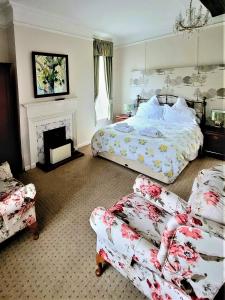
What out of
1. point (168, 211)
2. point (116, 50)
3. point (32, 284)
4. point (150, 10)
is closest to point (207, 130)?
point (150, 10)

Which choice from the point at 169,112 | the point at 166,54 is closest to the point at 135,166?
the point at 169,112

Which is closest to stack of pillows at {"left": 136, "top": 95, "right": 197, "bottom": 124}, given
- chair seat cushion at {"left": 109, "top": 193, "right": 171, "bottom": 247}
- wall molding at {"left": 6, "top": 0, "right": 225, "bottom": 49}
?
wall molding at {"left": 6, "top": 0, "right": 225, "bottom": 49}

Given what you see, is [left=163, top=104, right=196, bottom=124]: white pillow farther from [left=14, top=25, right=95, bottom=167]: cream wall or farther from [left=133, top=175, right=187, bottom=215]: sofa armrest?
[left=133, top=175, right=187, bottom=215]: sofa armrest

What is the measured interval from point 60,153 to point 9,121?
113 centimetres

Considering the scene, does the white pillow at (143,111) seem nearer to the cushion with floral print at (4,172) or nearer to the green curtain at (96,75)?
the green curtain at (96,75)

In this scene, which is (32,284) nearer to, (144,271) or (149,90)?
(144,271)

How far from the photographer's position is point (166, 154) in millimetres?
3279

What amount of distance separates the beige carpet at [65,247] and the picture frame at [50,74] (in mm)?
1632

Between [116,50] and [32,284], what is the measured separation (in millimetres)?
5604

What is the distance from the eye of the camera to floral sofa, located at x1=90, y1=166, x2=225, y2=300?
1.04 metres

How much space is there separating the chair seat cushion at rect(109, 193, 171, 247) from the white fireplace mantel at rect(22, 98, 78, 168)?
2512 millimetres

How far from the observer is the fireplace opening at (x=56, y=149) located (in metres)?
4.05

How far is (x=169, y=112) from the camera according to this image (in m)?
4.65

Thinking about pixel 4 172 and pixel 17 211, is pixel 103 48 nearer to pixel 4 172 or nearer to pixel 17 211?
pixel 4 172
